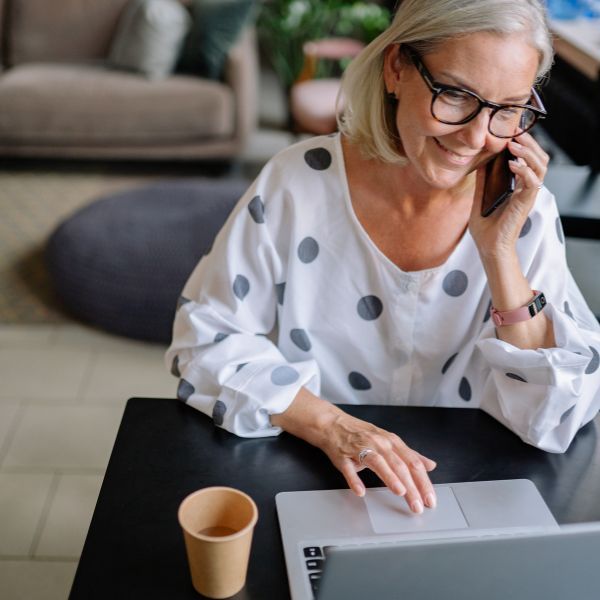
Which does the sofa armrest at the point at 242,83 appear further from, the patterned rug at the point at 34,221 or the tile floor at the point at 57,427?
the tile floor at the point at 57,427

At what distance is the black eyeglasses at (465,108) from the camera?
1011 millimetres

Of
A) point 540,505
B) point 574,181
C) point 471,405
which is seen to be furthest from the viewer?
point 574,181

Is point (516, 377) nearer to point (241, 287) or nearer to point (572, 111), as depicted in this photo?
point (241, 287)

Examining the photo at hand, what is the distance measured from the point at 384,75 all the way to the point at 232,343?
469 mm

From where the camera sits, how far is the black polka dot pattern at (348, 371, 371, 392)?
1.33 meters

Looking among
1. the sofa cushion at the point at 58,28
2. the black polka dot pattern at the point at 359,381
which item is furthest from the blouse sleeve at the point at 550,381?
the sofa cushion at the point at 58,28

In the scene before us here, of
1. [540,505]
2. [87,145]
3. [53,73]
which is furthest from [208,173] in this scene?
[540,505]

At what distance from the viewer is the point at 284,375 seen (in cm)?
112

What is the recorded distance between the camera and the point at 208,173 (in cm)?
385

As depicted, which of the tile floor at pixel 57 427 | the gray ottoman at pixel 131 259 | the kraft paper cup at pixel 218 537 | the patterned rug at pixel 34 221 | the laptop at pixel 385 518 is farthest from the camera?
the patterned rug at pixel 34 221

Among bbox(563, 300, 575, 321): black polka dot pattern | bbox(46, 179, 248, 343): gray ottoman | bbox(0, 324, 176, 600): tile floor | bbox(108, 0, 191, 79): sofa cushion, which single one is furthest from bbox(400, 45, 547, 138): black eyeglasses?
bbox(108, 0, 191, 79): sofa cushion

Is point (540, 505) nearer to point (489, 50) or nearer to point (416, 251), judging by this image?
point (416, 251)

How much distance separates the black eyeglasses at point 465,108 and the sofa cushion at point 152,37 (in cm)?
280

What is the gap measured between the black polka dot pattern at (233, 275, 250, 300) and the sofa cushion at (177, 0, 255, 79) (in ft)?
8.70
